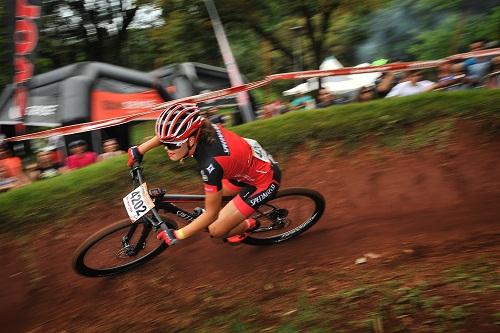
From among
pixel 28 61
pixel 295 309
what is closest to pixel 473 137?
pixel 295 309

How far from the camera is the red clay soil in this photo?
14.3ft

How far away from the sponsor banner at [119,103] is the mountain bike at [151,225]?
7032mm

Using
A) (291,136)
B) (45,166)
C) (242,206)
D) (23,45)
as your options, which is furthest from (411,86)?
(23,45)

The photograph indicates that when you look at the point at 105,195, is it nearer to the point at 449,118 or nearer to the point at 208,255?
the point at 208,255

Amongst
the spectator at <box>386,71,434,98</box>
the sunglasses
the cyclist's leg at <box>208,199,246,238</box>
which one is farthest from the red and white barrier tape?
the sunglasses

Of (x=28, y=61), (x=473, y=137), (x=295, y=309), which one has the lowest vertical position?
(x=295, y=309)

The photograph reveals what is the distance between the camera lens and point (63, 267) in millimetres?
5184

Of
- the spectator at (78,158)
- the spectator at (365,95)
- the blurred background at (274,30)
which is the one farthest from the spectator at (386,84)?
the spectator at (78,158)

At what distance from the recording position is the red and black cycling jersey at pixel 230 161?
3.87 m

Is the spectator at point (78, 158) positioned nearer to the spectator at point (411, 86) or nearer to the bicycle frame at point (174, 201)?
the bicycle frame at point (174, 201)

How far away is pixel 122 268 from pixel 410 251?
122 inches

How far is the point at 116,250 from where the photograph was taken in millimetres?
4645

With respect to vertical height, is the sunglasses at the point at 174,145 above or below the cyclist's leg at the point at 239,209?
above

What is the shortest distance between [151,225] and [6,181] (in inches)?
181
